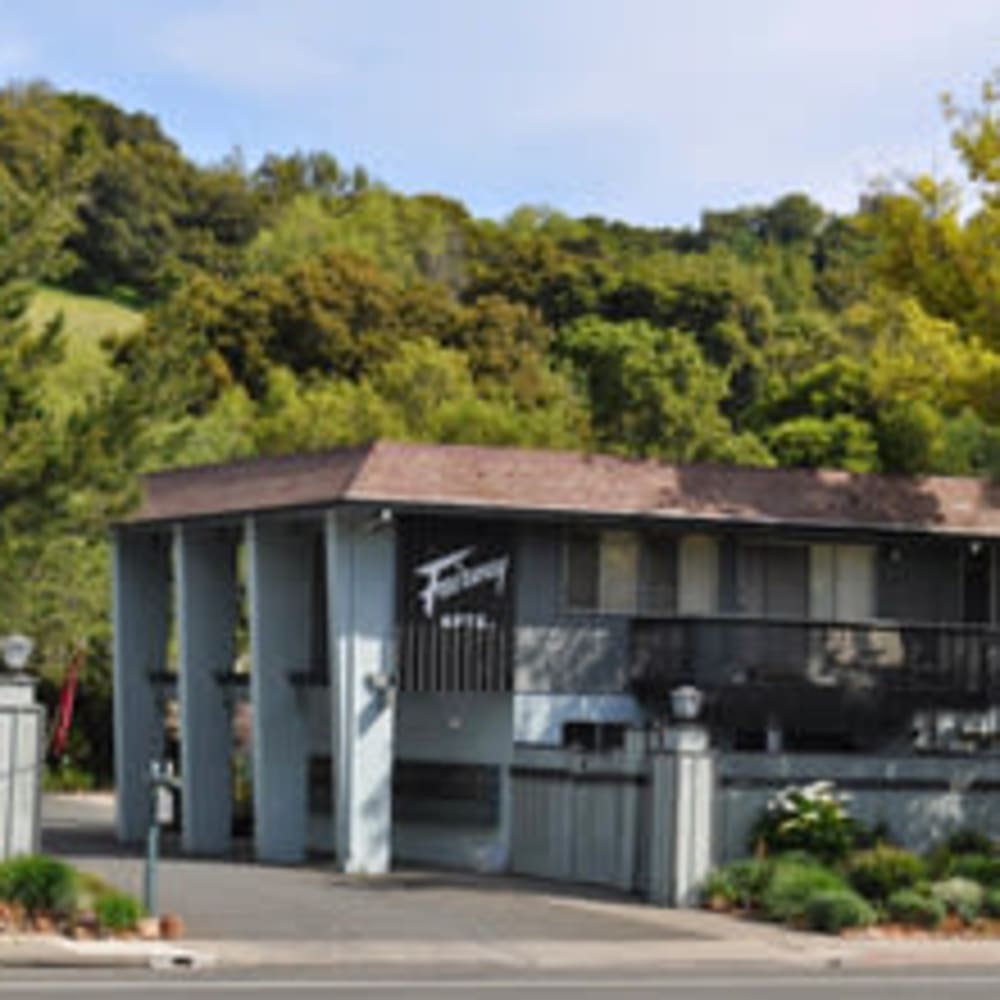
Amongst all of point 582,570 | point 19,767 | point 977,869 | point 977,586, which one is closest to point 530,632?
point 582,570

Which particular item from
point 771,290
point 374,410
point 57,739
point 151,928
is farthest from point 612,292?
point 151,928

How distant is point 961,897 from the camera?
26.4 m

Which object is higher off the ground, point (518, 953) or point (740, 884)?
point (740, 884)

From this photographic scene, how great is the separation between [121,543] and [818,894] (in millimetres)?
16390

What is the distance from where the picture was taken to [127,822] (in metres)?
38.0

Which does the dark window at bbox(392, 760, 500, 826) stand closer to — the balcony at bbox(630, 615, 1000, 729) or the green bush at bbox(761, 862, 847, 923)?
the balcony at bbox(630, 615, 1000, 729)

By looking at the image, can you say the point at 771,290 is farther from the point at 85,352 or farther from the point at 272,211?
the point at 85,352

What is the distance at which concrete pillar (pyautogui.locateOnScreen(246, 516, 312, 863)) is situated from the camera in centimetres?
3438

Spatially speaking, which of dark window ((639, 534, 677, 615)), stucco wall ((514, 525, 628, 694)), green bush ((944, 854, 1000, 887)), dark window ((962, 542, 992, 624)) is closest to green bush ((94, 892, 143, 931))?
green bush ((944, 854, 1000, 887))

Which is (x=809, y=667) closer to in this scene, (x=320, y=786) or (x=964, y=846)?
(x=964, y=846)

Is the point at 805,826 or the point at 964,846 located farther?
the point at 964,846

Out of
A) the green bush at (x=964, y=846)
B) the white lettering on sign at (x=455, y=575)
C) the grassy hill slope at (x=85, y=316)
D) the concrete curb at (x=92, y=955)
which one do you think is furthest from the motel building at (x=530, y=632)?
the grassy hill slope at (x=85, y=316)

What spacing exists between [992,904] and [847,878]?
1.88m

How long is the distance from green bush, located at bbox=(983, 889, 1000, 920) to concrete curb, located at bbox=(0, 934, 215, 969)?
31.9ft
